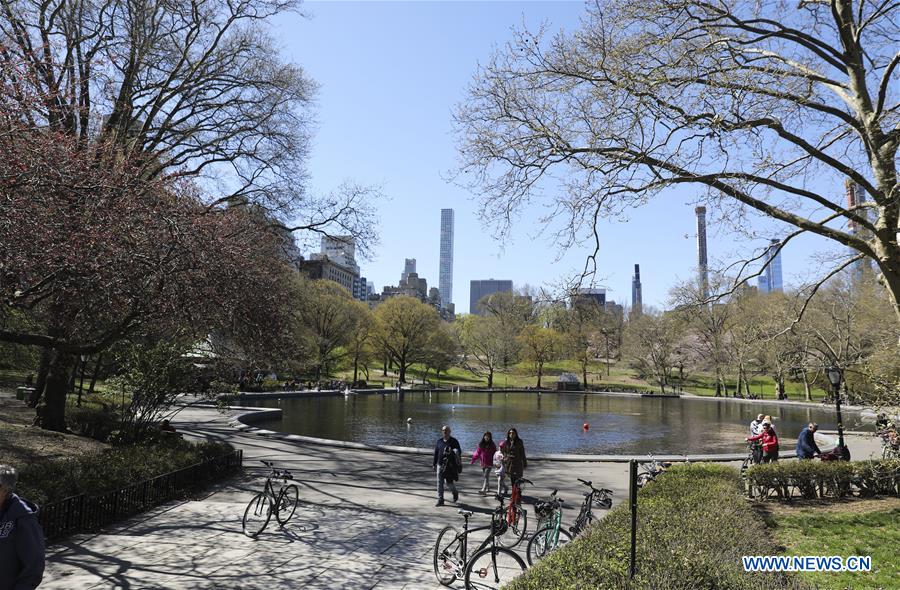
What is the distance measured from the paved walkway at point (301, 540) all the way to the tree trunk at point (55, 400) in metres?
7.14

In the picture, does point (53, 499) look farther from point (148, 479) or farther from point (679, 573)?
point (679, 573)

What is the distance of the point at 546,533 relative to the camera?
317 inches

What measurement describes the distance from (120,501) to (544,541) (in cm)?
761

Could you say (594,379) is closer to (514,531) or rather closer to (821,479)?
(821,479)

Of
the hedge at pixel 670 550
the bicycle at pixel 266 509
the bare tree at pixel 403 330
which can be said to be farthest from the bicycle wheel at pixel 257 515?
the bare tree at pixel 403 330

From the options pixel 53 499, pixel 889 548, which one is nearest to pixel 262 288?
pixel 53 499

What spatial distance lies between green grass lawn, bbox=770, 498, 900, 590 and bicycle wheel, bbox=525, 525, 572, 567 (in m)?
3.28

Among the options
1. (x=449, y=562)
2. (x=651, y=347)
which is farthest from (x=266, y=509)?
(x=651, y=347)

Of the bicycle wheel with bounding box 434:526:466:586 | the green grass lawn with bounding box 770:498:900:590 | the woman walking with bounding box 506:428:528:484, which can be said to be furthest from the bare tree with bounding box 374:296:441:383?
the bicycle wheel with bounding box 434:526:466:586

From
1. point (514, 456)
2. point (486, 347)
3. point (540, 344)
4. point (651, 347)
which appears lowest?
point (514, 456)

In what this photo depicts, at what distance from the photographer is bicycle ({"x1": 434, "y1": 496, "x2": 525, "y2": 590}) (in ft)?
22.2

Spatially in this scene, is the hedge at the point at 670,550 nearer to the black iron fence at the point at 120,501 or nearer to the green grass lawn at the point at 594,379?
the black iron fence at the point at 120,501

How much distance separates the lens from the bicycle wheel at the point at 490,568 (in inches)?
260

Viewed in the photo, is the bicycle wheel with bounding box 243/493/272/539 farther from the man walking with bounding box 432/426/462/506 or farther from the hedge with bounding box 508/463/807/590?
the hedge with bounding box 508/463/807/590
